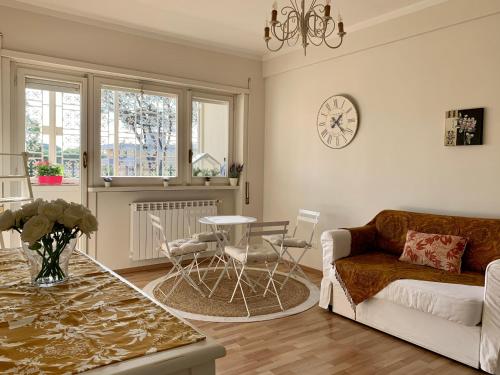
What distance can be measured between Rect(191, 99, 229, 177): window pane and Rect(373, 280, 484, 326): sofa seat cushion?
3041mm

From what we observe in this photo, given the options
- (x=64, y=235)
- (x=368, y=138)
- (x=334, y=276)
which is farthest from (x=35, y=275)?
(x=368, y=138)

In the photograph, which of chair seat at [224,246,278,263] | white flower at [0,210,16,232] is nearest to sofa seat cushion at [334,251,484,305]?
chair seat at [224,246,278,263]

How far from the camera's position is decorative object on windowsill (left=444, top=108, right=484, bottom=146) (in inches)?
127

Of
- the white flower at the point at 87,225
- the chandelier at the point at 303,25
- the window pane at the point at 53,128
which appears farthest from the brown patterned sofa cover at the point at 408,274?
the window pane at the point at 53,128

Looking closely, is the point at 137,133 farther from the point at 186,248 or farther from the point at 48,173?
the point at 186,248

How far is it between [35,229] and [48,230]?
0.04 m

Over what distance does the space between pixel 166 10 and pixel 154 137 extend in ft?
4.93

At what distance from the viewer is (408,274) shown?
287cm

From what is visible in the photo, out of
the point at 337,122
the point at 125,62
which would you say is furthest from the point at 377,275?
the point at 125,62

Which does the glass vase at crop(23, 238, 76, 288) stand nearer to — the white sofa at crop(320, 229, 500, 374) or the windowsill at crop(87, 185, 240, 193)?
the white sofa at crop(320, 229, 500, 374)

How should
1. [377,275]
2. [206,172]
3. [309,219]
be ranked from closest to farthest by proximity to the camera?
[377,275]
[309,219]
[206,172]

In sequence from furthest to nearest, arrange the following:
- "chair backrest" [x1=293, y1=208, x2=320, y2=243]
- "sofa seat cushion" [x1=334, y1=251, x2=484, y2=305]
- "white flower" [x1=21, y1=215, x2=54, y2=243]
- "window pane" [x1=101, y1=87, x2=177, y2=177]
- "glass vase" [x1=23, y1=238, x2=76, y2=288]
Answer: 1. "window pane" [x1=101, y1=87, x2=177, y2=177]
2. "chair backrest" [x1=293, y1=208, x2=320, y2=243]
3. "sofa seat cushion" [x1=334, y1=251, x2=484, y2=305]
4. "glass vase" [x1=23, y1=238, x2=76, y2=288]
5. "white flower" [x1=21, y1=215, x2=54, y2=243]

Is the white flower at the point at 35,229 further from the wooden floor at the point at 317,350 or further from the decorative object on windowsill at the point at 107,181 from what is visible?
the decorative object on windowsill at the point at 107,181

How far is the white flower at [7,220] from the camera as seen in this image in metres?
1.37
